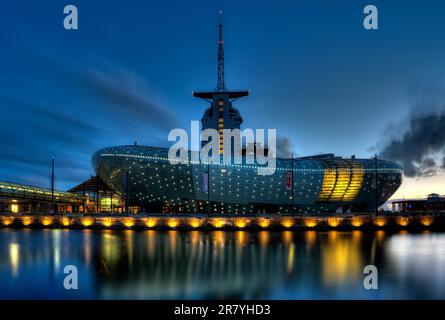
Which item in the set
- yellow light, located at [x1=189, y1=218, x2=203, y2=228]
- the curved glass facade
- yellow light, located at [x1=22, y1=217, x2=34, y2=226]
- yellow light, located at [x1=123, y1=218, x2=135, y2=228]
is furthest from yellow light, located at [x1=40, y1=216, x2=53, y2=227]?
the curved glass facade

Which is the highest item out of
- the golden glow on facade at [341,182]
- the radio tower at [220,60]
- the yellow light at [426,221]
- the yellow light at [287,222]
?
the radio tower at [220,60]

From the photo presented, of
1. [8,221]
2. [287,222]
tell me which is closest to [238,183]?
[287,222]

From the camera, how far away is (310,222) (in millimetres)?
50781

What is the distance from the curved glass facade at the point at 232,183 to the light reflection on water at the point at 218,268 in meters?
52.5

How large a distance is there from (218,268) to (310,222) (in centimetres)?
2942

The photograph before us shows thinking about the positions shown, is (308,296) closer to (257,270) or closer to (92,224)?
(257,270)

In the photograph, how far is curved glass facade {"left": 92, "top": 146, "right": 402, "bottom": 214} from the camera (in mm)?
96812

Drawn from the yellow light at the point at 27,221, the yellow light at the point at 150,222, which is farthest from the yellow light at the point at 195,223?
the yellow light at the point at 27,221

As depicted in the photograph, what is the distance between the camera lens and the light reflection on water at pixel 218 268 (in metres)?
18.8

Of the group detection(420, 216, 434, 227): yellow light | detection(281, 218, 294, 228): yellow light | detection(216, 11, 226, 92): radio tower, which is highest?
detection(216, 11, 226, 92): radio tower

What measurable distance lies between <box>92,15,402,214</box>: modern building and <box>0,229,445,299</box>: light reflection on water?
177 feet

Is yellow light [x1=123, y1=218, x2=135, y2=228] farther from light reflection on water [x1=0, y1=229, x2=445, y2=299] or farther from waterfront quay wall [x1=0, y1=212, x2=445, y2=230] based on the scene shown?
light reflection on water [x1=0, y1=229, x2=445, y2=299]

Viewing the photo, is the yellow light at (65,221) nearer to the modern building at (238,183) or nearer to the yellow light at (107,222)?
the yellow light at (107,222)
